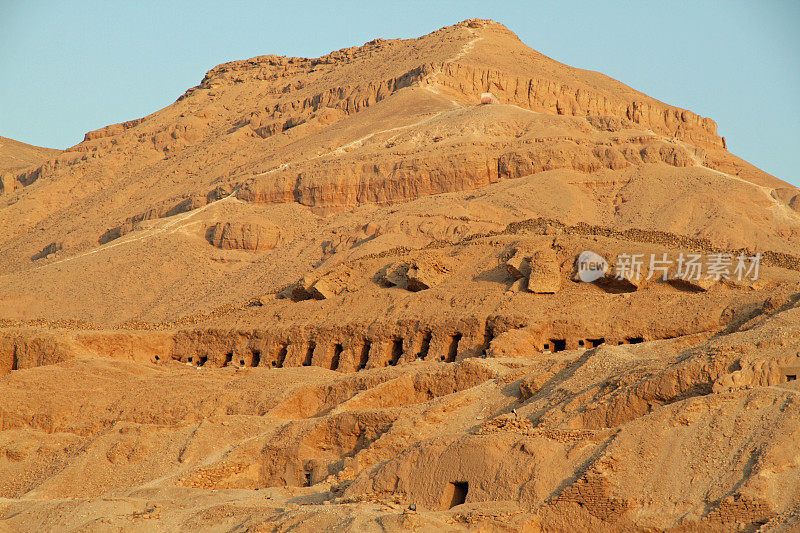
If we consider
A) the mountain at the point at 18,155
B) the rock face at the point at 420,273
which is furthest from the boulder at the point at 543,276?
the mountain at the point at 18,155

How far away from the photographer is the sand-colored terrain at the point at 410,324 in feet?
38.2

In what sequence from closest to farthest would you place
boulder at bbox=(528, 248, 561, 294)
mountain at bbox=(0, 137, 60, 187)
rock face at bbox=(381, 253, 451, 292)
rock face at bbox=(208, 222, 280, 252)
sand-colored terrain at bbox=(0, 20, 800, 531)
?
1. sand-colored terrain at bbox=(0, 20, 800, 531)
2. boulder at bbox=(528, 248, 561, 294)
3. rock face at bbox=(381, 253, 451, 292)
4. rock face at bbox=(208, 222, 280, 252)
5. mountain at bbox=(0, 137, 60, 187)

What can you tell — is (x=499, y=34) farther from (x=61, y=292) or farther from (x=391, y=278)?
(x=391, y=278)

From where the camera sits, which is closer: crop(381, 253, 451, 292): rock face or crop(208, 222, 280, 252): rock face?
crop(381, 253, 451, 292): rock face

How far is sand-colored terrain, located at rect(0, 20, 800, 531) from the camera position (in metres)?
11.6

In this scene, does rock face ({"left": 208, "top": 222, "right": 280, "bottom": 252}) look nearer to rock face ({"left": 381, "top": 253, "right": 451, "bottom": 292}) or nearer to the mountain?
rock face ({"left": 381, "top": 253, "right": 451, "bottom": 292})

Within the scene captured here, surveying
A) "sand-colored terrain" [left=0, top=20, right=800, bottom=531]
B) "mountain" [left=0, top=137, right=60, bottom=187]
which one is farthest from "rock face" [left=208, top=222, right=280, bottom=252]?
"mountain" [left=0, top=137, right=60, bottom=187]

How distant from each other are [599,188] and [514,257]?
23063 mm

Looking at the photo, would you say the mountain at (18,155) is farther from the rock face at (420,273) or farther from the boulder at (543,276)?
the boulder at (543,276)

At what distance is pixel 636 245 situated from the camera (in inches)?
1098

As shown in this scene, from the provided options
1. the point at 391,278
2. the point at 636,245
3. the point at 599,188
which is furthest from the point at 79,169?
the point at 636,245

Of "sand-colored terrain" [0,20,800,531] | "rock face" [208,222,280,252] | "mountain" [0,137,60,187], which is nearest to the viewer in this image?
"sand-colored terrain" [0,20,800,531]

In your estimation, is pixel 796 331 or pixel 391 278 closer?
pixel 796 331

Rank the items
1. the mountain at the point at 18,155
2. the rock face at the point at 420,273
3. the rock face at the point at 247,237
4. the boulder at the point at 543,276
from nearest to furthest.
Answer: the boulder at the point at 543,276 → the rock face at the point at 420,273 → the rock face at the point at 247,237 → the mountain at the point at 18,155
